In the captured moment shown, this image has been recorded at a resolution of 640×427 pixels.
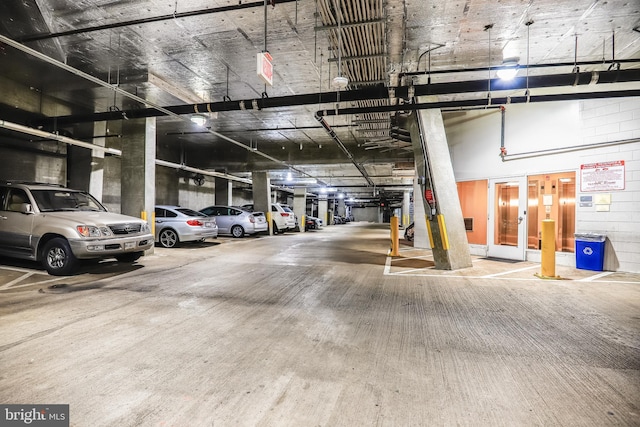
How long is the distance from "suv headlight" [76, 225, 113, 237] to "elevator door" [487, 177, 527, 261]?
33.9ft

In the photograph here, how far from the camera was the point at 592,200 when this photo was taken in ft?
24.2

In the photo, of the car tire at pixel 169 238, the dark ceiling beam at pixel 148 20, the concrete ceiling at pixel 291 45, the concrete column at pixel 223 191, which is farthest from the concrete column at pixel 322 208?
the dark ceiling beam at pixel 148 20

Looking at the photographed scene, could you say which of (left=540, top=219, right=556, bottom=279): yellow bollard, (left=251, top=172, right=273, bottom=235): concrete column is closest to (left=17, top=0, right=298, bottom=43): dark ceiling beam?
(left=540, top=219, right=556, bottom=279): yellow bollard

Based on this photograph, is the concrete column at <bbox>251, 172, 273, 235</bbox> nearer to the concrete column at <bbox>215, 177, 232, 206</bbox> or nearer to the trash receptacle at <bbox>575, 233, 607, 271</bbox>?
the concrete column at <bbox>215, 177, 232, 206</bbox>

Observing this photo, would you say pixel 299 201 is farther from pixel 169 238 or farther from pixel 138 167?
pixel 138 167

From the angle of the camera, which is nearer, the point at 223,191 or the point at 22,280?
the point at 22,280

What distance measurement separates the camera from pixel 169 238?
33.9 ft

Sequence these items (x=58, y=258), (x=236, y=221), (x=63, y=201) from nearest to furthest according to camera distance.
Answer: (x=58, y=258) < (x=63, y=201) < (x=236, y=221)

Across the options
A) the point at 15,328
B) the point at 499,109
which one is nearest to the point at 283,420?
the point at 15,328

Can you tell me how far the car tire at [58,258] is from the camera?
556 centimetres

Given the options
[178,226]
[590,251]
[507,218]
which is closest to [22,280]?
[178,226]

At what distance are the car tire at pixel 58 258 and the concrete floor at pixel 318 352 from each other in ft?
1.17

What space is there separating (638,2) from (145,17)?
815cm

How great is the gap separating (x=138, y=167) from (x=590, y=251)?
12.3 m
